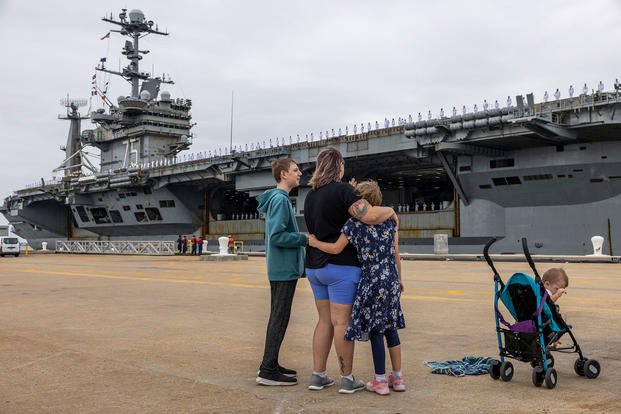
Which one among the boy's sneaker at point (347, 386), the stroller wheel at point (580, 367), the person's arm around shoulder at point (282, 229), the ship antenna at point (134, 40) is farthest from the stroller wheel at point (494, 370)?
the ship antenna at point (134, 40)

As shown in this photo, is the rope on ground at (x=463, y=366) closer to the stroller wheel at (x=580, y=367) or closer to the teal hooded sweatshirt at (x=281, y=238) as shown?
the stroller wheel at (x=580, y=367)

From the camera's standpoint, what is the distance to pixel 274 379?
4.28m

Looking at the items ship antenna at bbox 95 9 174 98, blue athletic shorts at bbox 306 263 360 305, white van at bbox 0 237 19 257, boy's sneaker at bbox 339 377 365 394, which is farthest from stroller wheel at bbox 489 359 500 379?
ship antenna at bbox 95 9 174 98

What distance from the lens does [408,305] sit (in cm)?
917

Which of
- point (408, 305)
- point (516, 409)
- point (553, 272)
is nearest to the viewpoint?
point (516, 409)

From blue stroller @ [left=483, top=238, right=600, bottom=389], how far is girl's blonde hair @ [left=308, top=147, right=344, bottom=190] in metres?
1.34

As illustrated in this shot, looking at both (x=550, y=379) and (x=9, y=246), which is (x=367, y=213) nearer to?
(x=550, y=379)

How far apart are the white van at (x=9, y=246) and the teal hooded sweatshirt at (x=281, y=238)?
37.8 meters

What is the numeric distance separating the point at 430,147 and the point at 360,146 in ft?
14.0

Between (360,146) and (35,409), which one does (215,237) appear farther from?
(35,409)

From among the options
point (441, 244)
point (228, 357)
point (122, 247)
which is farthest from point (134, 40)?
point (228, 357)

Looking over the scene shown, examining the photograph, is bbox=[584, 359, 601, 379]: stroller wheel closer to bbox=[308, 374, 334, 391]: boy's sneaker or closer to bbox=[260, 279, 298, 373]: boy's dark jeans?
bbox=[308, 374, 334, 391]: boy's sneaker

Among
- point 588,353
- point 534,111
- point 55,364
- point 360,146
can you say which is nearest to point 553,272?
point 588,353

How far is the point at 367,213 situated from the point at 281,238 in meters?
0.71
